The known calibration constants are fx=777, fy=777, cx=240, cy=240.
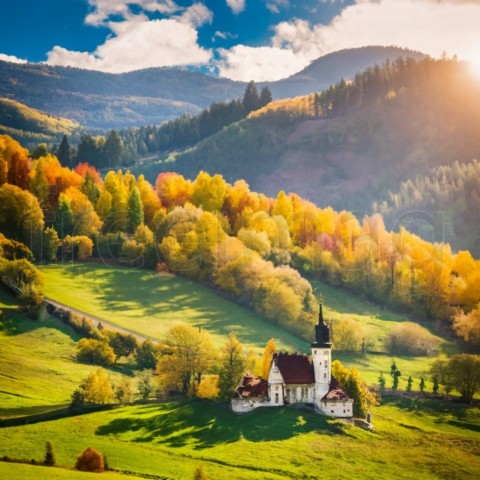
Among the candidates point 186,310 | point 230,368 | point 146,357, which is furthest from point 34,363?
point 186,310

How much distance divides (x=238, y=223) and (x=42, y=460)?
88.7 meters

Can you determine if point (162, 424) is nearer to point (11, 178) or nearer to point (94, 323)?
point (94, 323)

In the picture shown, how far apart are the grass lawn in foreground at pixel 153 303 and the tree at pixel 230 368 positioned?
53.3 ft

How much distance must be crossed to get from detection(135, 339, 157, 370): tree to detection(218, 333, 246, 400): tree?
485 inches

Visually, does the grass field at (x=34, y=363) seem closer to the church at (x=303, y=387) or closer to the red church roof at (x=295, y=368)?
the church at (x=303, y=387)

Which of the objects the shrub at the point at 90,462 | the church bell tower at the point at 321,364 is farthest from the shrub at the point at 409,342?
the shrub at the point at 90,462

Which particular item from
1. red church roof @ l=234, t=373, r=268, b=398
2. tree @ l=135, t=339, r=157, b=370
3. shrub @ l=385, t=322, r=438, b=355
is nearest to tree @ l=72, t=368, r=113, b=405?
tree @ l=135, t=339, r=157, b=370

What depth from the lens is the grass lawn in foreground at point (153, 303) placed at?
101875mm

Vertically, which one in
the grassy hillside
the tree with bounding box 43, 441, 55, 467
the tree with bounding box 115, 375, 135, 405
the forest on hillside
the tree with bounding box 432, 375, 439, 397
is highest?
the forest on hillside

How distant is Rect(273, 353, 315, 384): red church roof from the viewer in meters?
77.4

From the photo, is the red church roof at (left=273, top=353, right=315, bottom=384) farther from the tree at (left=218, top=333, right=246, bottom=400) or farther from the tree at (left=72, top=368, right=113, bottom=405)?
the tree at (left=72, top=368, right=113, bottom=405)

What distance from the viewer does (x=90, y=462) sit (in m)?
60.9

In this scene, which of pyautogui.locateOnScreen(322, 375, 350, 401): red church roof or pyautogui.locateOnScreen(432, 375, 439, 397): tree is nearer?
pyautogui.locateOnScreen(322, 375, 350, 401): red church roof

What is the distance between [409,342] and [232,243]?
3309cm
